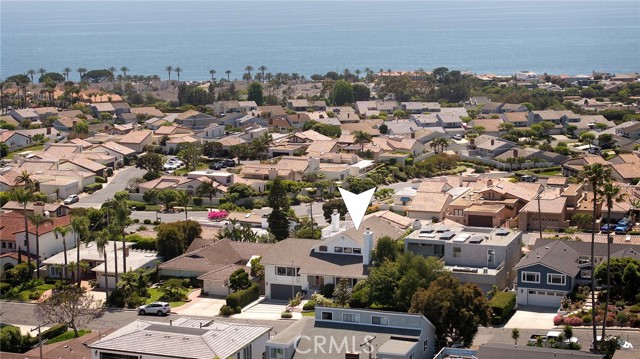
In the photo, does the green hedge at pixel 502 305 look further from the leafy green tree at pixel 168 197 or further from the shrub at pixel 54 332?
the leafy green tree at pixel 168 197

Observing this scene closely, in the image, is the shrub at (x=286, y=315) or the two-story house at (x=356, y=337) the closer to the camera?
the two-story house at (x=356, y=337)

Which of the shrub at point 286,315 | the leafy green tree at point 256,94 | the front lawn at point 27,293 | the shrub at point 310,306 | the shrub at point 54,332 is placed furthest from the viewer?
the leafy green tree at point 256,94

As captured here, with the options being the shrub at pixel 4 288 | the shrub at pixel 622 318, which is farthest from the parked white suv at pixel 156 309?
the shrub at pixel 622 318

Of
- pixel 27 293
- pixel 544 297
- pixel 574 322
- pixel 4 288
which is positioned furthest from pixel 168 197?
pixel 574 322

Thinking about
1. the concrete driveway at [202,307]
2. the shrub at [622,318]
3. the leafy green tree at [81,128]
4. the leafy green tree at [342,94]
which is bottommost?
the concrete driveway at [202,307]

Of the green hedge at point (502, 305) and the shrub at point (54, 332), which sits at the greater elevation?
the green hedge at point (502, 305)

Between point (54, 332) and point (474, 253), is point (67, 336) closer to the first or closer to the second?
point (54, 332)

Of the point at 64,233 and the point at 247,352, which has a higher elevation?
the point at 64,233
